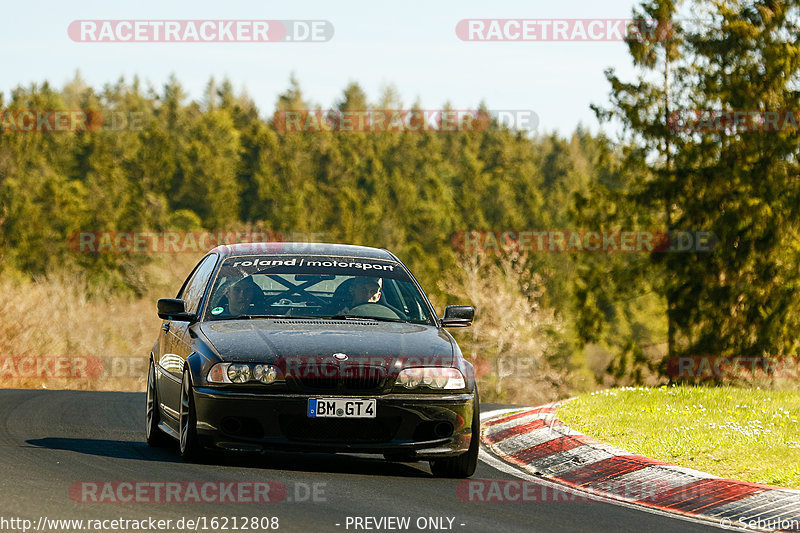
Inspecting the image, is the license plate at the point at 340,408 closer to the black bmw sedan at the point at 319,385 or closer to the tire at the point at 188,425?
the black bmw sedan at the point at 319,385

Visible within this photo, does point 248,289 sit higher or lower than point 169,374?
higher

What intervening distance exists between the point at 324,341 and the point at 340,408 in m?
0.53

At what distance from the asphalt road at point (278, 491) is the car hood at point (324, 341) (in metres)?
0.85

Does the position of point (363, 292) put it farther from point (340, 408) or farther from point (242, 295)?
point (340, 408)

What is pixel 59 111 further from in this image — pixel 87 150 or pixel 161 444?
pixel 161 444

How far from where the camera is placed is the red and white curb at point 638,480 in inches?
294

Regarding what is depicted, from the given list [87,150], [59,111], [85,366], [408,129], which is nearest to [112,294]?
[85,366]

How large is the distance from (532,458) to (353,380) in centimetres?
261

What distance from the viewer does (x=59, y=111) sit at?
108750 millimetres

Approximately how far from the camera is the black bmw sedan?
8219mm

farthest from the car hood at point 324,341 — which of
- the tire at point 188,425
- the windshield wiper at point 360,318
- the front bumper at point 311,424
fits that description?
the tire at point 188,425

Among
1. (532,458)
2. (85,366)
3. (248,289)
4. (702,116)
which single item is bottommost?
(85,366)

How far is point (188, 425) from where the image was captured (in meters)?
8.63

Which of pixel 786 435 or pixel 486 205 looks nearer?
pixel 786 435
